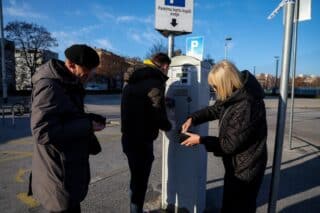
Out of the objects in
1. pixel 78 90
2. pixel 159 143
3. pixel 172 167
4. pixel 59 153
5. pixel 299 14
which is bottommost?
pixel 159 143

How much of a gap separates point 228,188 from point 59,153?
4.60 feet

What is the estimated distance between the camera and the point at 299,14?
532cm

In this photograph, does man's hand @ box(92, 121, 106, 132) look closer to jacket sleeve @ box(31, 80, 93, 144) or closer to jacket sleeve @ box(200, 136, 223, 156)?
jacket sleeve @ box(31, 80, 93, 144)

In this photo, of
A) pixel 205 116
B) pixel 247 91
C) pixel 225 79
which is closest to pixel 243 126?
pixel 247 91

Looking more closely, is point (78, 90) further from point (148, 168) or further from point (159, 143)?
point (159, 143)

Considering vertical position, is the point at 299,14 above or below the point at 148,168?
above

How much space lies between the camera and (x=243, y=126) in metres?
2.21

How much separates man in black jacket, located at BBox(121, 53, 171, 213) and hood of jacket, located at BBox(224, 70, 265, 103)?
2.93ft

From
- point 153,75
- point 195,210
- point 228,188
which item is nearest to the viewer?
point 228,188

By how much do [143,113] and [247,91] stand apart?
113 centimetres

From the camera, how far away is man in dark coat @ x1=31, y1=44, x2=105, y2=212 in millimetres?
2057

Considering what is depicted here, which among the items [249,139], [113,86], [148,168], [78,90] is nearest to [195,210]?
[148,168]

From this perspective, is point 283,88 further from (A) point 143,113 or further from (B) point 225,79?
(A) point 143,113

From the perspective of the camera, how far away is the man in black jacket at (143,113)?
2.96 meters
